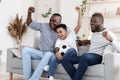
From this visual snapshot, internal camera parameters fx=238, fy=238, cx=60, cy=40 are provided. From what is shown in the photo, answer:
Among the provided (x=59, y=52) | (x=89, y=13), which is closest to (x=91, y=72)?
(x=59, y=52)

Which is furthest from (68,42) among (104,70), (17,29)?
(17,29)

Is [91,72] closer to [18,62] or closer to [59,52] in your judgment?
[59,52]

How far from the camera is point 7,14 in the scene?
5855 millimetres

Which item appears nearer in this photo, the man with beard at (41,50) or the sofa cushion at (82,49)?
the man with beard at (41,50)

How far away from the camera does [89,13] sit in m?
6.36

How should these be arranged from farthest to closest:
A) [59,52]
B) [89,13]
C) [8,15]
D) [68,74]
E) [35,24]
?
[89,13], [8,15], [35,24], [59,52], [68,74]

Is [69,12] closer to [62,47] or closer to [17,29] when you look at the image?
[17,29]

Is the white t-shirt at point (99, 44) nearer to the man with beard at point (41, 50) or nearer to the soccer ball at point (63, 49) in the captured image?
the soccer ball at point (63, 49)

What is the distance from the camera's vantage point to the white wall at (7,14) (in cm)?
571

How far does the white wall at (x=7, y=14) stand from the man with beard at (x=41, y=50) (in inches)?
92.0

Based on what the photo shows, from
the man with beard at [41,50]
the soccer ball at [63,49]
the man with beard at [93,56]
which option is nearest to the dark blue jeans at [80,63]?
the man with beard at [93,56]

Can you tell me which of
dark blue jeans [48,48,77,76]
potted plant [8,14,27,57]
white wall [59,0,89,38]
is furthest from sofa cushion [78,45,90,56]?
white wall [59,0,89,38]

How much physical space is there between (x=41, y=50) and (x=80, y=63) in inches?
34.6

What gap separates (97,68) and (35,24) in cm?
124
